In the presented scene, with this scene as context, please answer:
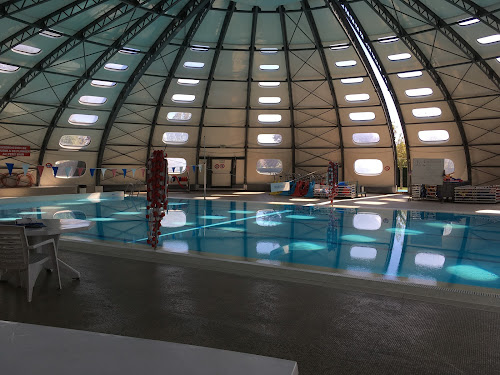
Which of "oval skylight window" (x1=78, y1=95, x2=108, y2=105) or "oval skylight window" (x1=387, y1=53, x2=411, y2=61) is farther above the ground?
"oval skylight window" (x1=387, y1=53, x2=411, y2=61)

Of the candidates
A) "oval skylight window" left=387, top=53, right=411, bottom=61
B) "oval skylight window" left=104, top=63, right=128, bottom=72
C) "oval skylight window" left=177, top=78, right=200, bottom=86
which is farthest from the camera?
"oval skylight window" left=177, top=78, right=200, bottom=86

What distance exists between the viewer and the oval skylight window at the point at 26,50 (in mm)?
19078

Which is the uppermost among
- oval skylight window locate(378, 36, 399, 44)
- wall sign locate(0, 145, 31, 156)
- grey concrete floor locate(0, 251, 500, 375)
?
oval skylight window locate(378, 36, 399, 44)

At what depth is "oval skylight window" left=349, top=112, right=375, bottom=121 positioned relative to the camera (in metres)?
27.3

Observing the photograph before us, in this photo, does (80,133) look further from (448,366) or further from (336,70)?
(448,366)

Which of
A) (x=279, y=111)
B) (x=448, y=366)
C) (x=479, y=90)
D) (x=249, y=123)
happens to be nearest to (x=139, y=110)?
(x=249, y=123)

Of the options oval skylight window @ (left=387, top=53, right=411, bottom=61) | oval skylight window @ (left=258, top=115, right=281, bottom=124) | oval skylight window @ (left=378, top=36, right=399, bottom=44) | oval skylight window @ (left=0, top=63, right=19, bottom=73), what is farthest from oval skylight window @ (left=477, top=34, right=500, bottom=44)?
oval skylight window @ (left=0, top=63, right=19, bottom=73)

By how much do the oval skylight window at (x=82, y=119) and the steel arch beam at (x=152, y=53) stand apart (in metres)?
1.16

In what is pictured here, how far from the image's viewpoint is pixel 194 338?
3959 millimetres

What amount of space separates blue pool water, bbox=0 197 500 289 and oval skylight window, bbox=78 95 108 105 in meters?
9.60

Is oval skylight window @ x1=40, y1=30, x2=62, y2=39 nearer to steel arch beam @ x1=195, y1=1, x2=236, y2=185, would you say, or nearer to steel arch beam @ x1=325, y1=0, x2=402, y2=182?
steel arch beam @ x1=195, y1=1, x2=236, y2=185

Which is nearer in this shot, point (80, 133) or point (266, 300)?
point (266, 300)

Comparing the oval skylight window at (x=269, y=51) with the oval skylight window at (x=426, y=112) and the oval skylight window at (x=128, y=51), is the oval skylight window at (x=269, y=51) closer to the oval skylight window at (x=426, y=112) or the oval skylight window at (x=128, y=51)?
the oval skylight window at (x=128, y=51)

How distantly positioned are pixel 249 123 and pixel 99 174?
38.5 ft
